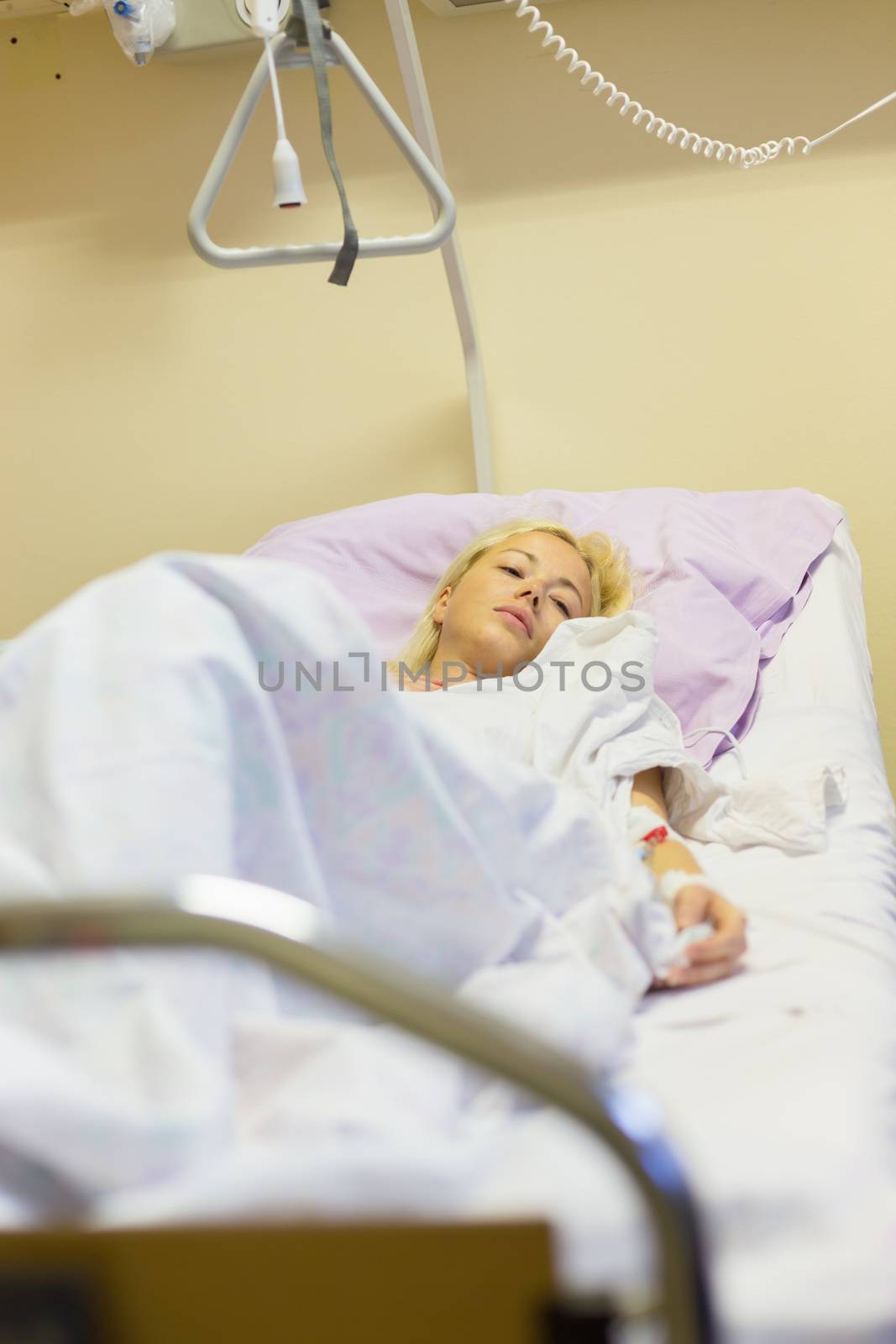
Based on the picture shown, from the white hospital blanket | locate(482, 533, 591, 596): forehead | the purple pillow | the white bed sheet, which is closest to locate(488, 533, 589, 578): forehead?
locate(482, 533, 591, 596): forehead

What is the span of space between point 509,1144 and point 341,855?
0.91 ft

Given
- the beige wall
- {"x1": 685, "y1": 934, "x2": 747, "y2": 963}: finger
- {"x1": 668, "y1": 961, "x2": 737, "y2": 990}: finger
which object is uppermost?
the beige wall

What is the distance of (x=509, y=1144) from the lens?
2.10 ft

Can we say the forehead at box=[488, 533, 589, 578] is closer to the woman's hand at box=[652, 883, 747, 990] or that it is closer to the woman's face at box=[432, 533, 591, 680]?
the woman's face at box=[432, 533, 591, 680]

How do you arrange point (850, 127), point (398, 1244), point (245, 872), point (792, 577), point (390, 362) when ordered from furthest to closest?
point (390, 362) → point (850, 127) → point (792, 577) → point (245, 872) → point (398, 1244)

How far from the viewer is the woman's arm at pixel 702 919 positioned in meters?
0.92

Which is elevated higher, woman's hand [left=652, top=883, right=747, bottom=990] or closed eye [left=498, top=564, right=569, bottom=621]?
closed eye [left=498, top=564, right=569, bottom=621]

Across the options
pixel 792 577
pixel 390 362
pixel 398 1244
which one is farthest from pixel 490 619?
pixel 398 1244

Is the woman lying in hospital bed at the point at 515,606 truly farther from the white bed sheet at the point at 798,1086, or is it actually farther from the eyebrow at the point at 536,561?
the white bed sheet at the point at 798,1086

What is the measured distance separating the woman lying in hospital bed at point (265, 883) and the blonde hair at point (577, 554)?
0.59 metres

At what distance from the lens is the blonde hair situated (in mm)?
1664

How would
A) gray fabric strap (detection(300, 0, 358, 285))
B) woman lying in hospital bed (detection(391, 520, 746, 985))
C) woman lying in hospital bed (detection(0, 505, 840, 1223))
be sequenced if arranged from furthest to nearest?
woman lying in hospital bed (detection(391, 520, 746, 985)), gray fabric strap (detection(300, 0, 358, 285)), woman lying in hospital bed (detection(0, 505, 840, 1223))

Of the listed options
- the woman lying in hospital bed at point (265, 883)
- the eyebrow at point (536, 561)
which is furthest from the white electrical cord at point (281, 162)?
the woman lying in hospital bed at point (265, 883)

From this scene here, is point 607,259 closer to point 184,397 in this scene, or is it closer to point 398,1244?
point 184,397
